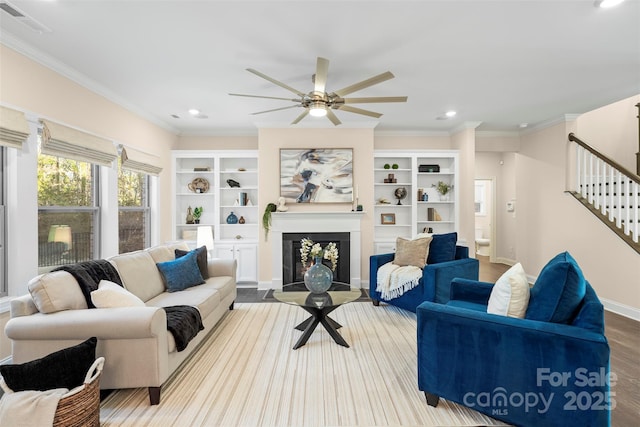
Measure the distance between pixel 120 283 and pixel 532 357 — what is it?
9.89ft

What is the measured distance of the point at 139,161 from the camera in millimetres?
4402

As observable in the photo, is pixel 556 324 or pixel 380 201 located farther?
pixel 380 201

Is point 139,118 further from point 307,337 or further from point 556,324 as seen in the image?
point 556,324

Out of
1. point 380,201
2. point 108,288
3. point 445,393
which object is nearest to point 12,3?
point 108,288

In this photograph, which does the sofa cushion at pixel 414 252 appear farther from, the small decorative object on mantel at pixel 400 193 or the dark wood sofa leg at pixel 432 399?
the dark wood sofa leg at pixel 432 399

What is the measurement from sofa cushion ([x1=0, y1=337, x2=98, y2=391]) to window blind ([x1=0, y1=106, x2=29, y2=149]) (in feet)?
5.84

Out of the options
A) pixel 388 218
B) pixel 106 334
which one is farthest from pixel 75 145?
pixel 388 218

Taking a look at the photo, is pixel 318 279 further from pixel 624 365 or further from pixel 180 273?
pixel 624 365

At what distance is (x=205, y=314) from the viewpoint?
→ 9.66 ft

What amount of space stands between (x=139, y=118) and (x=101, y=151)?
1.12m

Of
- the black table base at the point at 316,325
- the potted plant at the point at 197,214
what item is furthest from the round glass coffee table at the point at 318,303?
the potted plant at the point at 197,214

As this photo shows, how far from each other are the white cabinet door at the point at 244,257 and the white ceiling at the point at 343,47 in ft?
7.52

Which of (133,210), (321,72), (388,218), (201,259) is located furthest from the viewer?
(388,218)

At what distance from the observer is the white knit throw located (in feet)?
12.4
